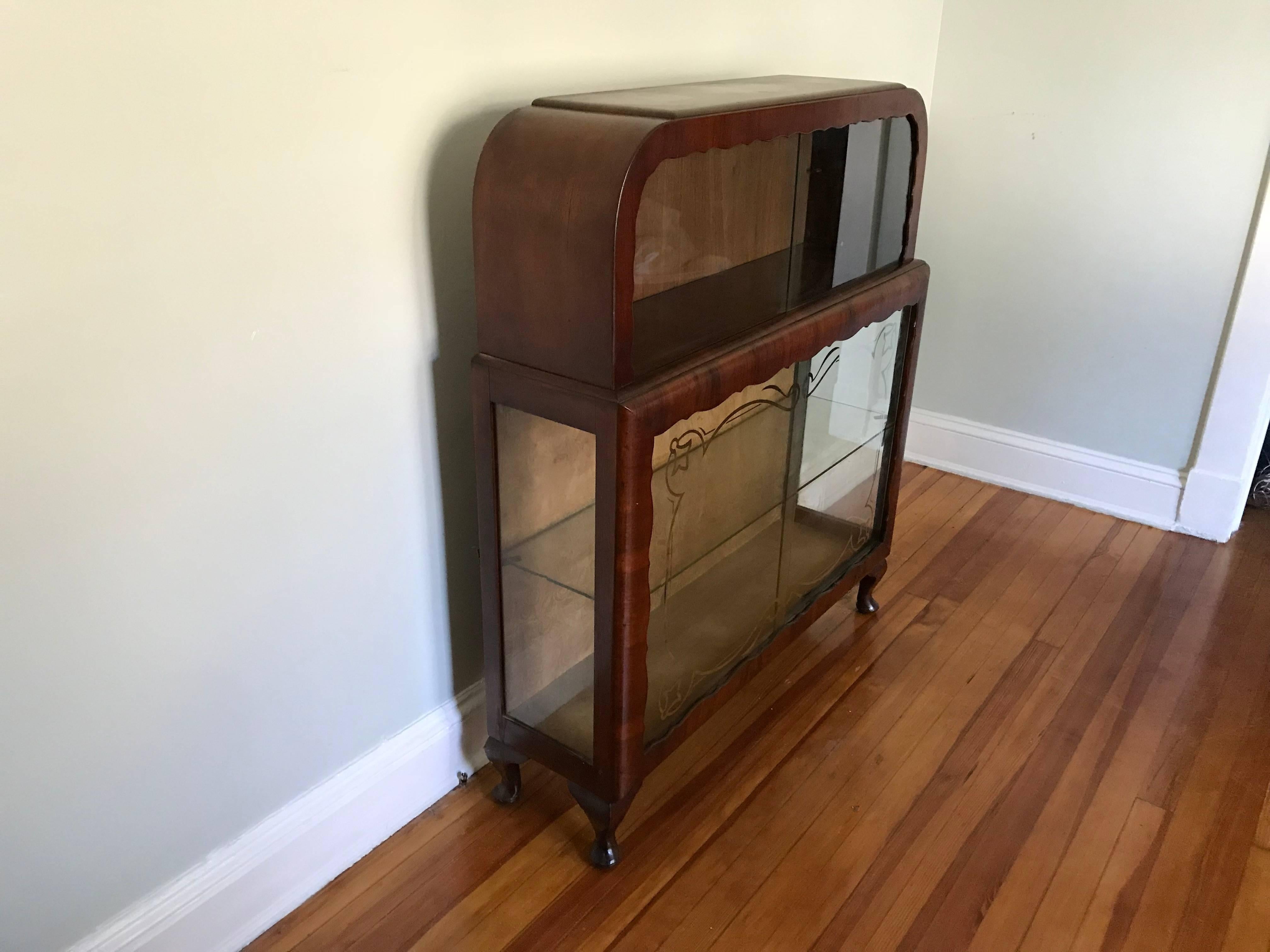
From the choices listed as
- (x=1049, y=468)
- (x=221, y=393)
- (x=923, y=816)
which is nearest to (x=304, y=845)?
(x=221, y=393)

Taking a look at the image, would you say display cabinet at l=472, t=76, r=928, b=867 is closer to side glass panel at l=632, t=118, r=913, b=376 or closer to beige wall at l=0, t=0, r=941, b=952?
side glass panel at l=632, t=118, r=913, b=376

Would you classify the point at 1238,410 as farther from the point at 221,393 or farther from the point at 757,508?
the point at 221,393

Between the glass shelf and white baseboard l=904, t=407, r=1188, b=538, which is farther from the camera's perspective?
white baseboard l=904, t=407, r=1188, b=538

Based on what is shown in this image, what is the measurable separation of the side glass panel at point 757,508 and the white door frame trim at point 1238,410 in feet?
3.39

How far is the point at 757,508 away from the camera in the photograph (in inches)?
69.8

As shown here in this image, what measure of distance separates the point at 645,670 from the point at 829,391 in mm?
683

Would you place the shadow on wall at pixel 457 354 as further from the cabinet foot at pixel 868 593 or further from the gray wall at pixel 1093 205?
the gray wall at pixel 1093 205

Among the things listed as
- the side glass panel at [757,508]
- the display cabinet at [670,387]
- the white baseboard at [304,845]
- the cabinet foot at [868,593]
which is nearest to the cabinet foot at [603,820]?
the display cabinet at [670,387]

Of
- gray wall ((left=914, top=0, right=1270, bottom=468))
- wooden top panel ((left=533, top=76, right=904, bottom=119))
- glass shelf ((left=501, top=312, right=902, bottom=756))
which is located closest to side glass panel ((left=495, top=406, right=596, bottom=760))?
glass shelf ((left=501, top=312, right=902, bottom=756))

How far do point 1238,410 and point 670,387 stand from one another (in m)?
1.94

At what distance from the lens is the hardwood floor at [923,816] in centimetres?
150

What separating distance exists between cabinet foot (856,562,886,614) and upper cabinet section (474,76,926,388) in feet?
2.36

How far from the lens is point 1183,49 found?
7.73 feet

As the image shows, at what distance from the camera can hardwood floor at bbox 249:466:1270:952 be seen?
1499 millimetres
